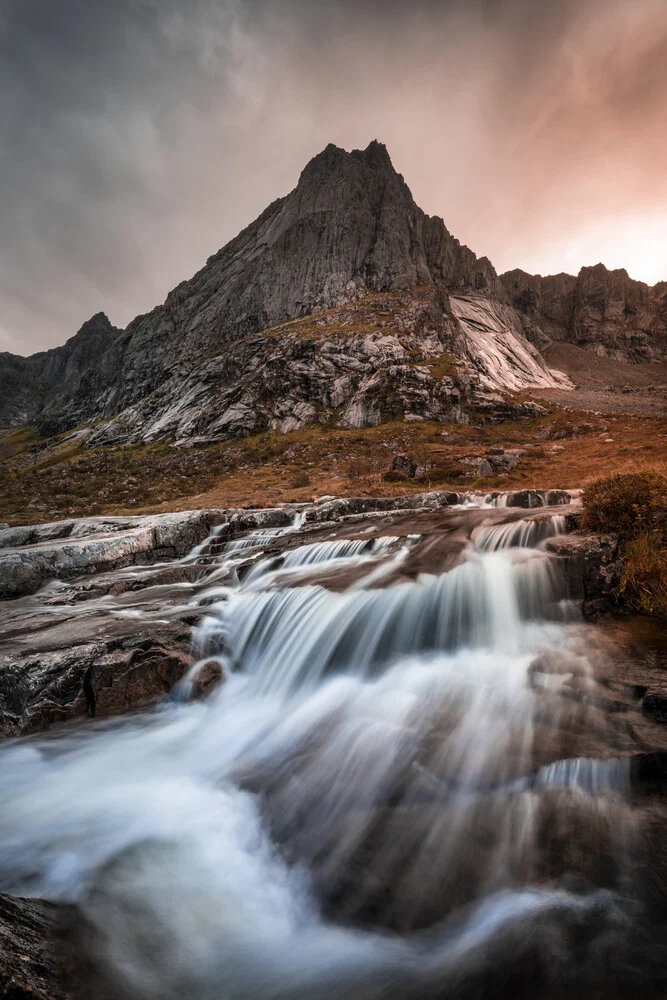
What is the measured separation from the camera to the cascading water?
295cm

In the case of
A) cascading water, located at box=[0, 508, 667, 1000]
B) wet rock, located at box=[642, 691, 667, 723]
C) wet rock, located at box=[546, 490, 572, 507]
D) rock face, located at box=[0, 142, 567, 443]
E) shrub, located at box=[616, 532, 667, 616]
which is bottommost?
cascading water, located at box=[0, 508, 667, 1000]

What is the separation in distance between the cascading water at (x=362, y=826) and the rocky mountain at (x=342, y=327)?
1592 inches

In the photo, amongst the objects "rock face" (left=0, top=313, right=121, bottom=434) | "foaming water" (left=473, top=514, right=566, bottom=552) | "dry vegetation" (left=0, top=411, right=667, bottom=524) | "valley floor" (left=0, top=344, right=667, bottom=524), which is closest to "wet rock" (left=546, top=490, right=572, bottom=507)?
"valley floor" (left=0, top=344, right=667, bottom=524)

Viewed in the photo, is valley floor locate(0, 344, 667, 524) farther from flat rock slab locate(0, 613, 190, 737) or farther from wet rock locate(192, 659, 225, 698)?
flat rock slab locate(0, 613, 190, 737)

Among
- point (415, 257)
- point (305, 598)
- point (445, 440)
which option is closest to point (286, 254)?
point (415, 257)

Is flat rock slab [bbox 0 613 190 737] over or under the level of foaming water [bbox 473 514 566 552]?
under

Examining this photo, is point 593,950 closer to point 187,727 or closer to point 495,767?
point 495,767

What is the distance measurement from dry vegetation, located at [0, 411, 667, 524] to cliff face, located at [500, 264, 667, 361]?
96367 mm

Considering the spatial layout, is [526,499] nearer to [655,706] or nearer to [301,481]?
[655,706]

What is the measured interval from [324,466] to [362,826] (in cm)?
2897

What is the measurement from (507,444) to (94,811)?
34580mm

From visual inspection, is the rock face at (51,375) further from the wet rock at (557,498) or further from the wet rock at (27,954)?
the wet rock at (27,954)

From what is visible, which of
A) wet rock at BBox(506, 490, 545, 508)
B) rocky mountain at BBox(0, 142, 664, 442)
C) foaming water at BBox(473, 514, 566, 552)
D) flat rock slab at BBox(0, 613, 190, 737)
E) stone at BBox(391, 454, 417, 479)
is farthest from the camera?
rocky mountain at BBox(0, 142, 664, 442)

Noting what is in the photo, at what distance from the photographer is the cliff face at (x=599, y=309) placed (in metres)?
117
